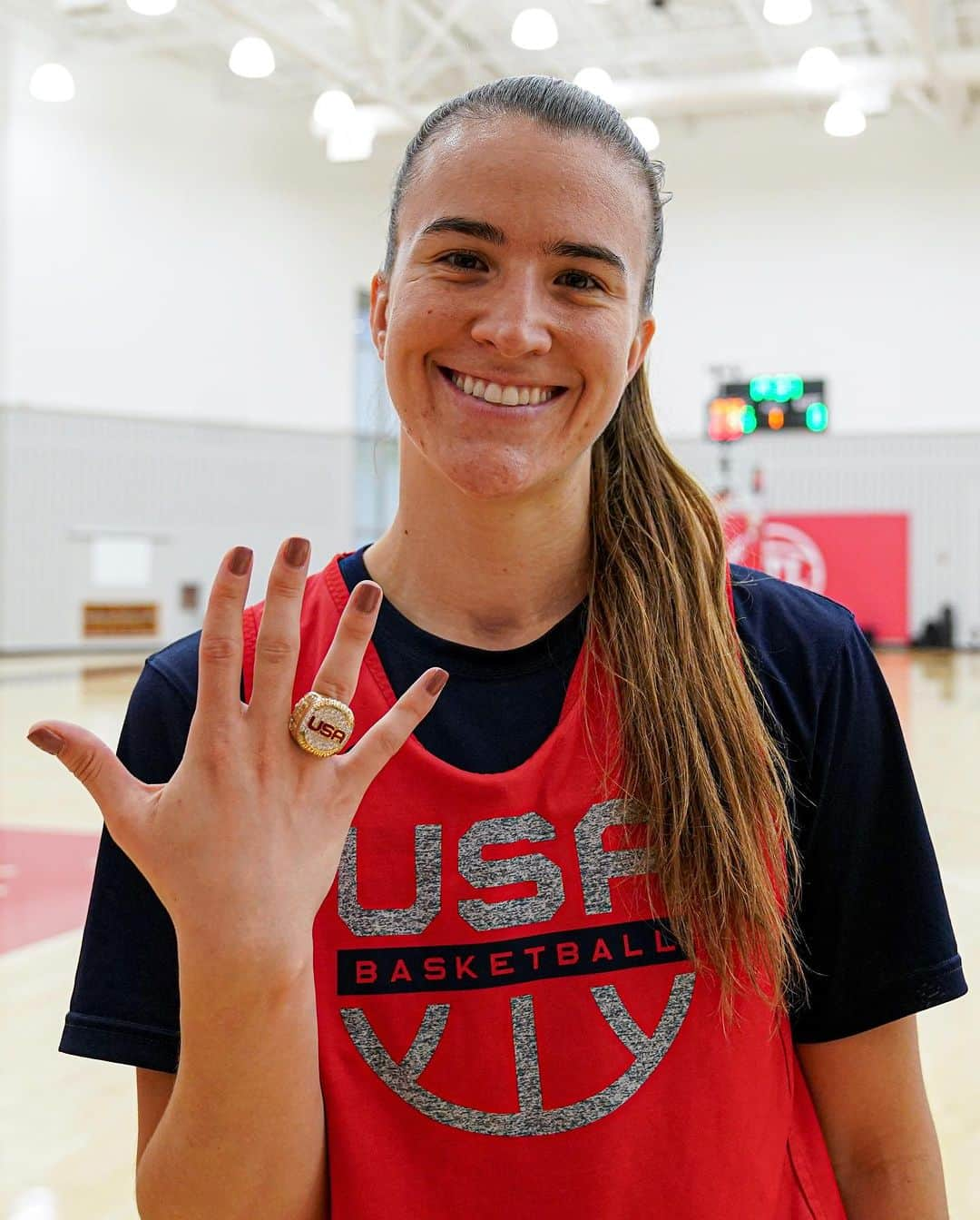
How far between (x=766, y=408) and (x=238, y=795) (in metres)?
14.9

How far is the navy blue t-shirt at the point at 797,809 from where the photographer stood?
1.19 m

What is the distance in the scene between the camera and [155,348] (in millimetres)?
17750

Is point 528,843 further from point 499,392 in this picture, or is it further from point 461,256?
point 461,256

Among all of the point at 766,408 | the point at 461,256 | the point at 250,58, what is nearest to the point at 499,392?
the point at 461,256

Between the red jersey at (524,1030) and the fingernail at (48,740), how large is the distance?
24 cm

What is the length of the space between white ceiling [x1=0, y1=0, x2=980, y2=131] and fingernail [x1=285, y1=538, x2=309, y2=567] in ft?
47.9

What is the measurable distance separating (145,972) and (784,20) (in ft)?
35.4

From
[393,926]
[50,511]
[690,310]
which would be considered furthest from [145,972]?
[690,310]

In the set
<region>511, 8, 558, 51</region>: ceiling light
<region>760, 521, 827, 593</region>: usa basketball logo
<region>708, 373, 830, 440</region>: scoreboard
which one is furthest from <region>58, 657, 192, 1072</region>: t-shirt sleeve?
<region>760, 521, 827, 593</region>: usa basketball logo

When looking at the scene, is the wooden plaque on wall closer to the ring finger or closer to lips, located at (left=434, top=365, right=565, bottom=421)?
lips, located at (left=434, top=365, right=565, bottom=421)

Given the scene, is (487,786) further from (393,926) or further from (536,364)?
(536,364)

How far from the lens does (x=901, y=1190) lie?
1229 mm

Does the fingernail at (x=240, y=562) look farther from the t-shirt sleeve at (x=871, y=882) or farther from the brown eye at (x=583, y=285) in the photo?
the t-shirt sleeve at (x=871, y=882)

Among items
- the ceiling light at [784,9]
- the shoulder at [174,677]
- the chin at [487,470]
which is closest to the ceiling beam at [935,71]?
the ceiling light at [784,9]
